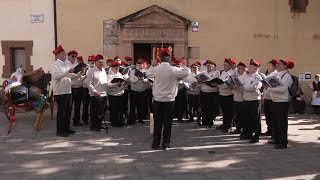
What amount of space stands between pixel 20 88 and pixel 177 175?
5123mm

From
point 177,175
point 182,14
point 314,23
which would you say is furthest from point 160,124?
point 314,23

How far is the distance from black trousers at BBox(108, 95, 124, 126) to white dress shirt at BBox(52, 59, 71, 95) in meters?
1.54

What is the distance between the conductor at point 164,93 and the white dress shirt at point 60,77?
198cm

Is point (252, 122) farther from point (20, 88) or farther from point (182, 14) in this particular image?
point (182, 14)

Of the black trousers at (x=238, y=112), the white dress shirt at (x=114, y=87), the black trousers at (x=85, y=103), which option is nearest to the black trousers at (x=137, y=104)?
the white dress shirt at (x=114, y=87)

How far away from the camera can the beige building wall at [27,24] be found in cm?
1361

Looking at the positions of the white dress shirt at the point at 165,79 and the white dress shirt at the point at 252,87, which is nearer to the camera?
the white dress shirt at the point at 165,79

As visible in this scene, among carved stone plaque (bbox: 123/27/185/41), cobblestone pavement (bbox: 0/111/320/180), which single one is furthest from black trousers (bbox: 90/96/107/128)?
carved stone plaque (bbox: 123/27/185/41)

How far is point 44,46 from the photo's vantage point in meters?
13.7

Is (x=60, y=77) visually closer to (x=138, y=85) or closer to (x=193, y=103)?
(x=138, y=85)

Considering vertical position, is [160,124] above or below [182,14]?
below

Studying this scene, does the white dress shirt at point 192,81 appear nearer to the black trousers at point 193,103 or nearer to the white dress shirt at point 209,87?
the black trousers at point 193,103

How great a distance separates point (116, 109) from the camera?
991cm

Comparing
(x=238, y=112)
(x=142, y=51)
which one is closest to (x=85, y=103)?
(x=238, y=112)
